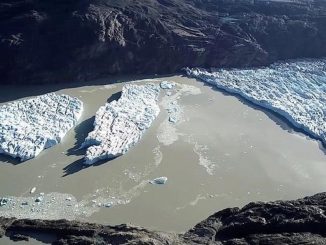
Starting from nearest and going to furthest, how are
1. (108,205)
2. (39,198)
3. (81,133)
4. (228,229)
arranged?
(228,229), (108,205), (39,198), (81,133)

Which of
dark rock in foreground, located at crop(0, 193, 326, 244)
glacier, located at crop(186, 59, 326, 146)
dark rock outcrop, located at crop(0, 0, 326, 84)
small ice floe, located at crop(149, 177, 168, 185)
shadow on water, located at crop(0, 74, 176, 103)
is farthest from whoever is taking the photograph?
dark rock outcrop, located at crop(0, 0, 326, 84)

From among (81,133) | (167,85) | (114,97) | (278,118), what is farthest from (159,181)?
(167,85)

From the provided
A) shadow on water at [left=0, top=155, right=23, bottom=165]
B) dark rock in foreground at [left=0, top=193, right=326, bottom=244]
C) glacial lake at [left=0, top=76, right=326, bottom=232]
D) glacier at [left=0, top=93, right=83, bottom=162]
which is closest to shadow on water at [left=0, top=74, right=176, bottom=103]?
glacial lake at [left=0, top=76, right=326, bottom=232]

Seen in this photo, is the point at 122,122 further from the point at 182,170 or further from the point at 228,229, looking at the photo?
the point at 228,229

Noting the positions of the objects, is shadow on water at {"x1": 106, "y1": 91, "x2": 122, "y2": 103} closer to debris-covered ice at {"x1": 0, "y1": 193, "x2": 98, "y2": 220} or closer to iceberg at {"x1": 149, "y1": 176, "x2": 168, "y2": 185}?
iceberg at {"x1": 149, "y1": 176, "x2": 168, "y2": 185}

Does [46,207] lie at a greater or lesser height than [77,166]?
lesser

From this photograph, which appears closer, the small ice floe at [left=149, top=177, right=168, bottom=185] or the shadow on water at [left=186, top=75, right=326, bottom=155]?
the small ice floe at [left=149, top=177, right=168, bottom=185]

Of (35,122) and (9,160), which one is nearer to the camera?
(9,160)

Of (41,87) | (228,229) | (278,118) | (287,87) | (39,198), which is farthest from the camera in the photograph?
(287,87)
